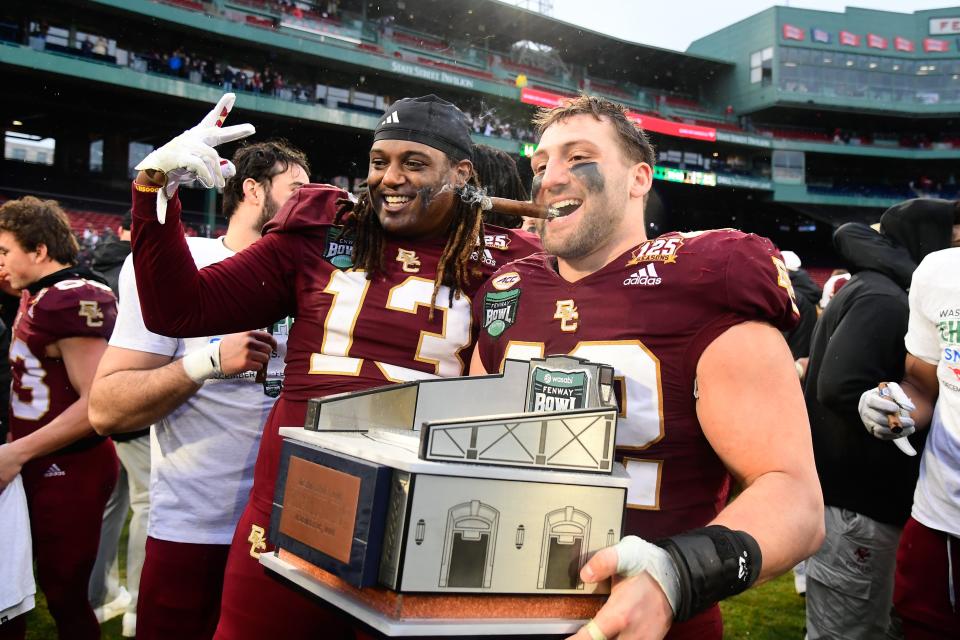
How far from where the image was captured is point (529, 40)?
97.2 feet

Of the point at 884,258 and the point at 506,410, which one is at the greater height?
the point at 884,258

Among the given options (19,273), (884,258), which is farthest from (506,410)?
(19,273)

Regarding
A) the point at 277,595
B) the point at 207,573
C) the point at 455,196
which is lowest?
the point at 207,573

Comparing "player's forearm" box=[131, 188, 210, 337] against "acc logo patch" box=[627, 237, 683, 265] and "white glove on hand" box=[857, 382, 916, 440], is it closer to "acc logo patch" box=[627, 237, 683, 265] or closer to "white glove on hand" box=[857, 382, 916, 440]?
"acc logo patch" box=[627, 237, 683, 265]

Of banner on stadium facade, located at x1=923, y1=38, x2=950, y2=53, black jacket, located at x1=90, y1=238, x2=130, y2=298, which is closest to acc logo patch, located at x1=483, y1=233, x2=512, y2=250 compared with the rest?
black jacket, located at x1=90, y1=238, x2=130, y2=298

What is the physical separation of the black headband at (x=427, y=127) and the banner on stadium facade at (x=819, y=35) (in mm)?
38249

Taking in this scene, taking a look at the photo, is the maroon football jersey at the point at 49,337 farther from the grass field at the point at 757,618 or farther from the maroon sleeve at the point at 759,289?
the maroon sleeve at the point at 759,289

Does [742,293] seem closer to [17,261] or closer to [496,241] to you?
[496,241]

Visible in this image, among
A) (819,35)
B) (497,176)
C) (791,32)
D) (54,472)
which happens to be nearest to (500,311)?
(497,176)

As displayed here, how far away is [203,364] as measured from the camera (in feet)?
7.40

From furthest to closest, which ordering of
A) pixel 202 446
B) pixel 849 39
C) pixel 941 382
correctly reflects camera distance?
pixel 849 39 → pixel 202 446 → pixel 941 382

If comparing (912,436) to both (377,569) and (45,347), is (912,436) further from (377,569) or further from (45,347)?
(45,347)

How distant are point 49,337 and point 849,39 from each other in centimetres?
4069

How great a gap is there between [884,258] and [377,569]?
2576mm
